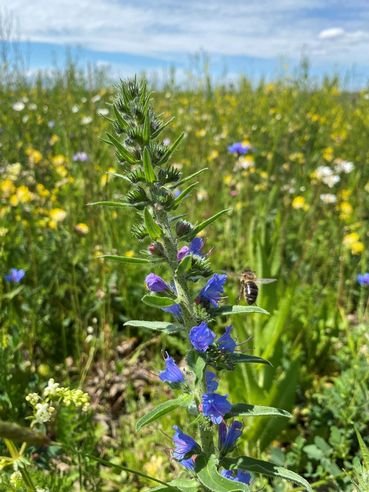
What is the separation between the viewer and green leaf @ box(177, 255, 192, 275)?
3.45ft

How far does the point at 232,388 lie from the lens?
218 centimetres

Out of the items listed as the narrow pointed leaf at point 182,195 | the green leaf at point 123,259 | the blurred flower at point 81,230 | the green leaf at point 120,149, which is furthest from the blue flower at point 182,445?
the blurred flower at point 81,230

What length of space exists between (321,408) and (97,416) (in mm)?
1175

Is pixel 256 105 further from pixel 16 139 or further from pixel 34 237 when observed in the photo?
pixel 34 237

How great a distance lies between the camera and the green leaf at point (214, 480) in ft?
3.19

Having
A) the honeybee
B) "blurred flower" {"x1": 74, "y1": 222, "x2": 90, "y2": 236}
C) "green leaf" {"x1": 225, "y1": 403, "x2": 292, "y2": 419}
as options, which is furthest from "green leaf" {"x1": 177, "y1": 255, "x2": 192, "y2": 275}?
"blurred flower" {"x1": 74, "y1": 222, "x2": 90, "y2": 236}

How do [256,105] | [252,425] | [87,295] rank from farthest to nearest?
[256,105] → [87,295] → [252,425]

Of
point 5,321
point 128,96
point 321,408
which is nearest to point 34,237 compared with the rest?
point 5,321

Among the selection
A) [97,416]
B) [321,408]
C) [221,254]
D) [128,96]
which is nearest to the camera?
[128,96]

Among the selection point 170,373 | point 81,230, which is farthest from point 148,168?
point 81,230

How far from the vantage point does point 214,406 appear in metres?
1.11

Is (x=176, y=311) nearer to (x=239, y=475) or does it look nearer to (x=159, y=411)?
(x=159, y=411)

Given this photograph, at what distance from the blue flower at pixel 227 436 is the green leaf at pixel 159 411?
188 mm

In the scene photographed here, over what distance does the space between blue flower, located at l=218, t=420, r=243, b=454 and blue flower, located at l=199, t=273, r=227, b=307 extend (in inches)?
12.8
